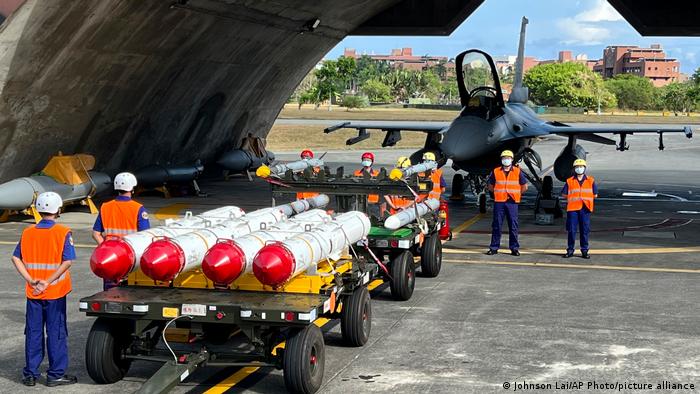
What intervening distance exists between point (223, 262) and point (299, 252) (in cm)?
77

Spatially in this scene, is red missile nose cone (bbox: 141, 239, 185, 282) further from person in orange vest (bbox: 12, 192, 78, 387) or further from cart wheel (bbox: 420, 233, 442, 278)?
cart wheel (bbox: 420, 233, 442, 278)

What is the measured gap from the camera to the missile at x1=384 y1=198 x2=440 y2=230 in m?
13.8

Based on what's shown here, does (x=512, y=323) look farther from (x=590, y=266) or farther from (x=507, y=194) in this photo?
(x=507, y=194)

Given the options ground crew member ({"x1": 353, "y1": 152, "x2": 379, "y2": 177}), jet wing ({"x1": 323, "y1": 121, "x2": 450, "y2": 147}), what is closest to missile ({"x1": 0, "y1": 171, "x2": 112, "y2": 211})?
jet wing ({"x1": 323, "y1": 121, "x2": 450, "y2": 147})

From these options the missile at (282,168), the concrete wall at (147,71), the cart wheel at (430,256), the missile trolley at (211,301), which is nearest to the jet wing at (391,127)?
the concrete wall at (147,71)

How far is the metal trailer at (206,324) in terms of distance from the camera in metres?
8.80

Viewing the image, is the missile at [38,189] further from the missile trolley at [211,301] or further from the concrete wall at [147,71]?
the missile trolley at [211,301]

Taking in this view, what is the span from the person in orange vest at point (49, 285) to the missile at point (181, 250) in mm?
915

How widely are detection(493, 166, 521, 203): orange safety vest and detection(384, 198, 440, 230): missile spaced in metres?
2.63

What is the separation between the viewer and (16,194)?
22562 millimetres

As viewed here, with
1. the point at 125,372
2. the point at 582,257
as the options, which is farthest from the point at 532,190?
the point at 125,372

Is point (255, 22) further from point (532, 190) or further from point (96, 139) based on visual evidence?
point (532, 190)

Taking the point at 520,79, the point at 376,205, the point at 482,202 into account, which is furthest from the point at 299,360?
the point at 520,79

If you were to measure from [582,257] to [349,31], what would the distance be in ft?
68.1
